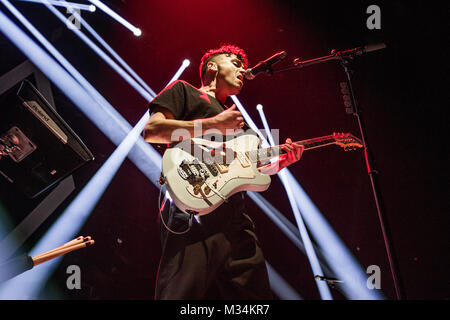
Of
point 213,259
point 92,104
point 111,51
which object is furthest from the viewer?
point 111,51

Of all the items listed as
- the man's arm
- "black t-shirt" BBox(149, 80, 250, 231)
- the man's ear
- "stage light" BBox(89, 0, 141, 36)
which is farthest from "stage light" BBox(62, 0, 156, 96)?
the man's arm

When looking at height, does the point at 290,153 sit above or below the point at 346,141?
above

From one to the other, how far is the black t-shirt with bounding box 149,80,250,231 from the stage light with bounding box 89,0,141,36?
2403 mm

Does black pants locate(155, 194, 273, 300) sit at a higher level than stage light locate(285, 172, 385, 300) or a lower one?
higher

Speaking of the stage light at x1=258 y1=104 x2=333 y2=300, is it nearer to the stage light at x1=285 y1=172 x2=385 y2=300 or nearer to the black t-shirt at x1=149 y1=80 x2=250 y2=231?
the stage light at x1=285 y1=172 x2=385 y2=300

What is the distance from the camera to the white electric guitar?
1499 mm

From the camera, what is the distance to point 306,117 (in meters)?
4.14

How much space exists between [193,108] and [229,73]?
22.9 inches

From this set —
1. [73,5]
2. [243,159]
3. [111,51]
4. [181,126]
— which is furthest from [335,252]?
[73,5]

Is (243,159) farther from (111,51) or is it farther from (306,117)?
(111,51)

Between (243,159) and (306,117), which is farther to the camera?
(306,117)

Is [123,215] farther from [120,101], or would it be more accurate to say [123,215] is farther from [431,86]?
[431,86]
